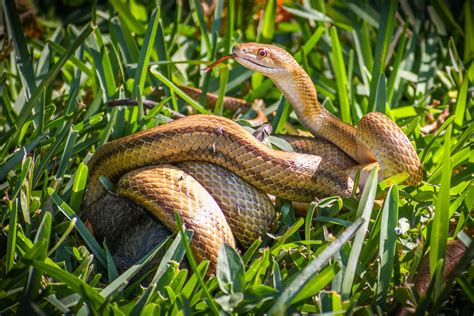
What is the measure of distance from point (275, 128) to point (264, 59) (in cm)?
44

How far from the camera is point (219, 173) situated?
3.14m

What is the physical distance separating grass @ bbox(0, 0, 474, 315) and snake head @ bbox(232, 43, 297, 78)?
35 centimetres

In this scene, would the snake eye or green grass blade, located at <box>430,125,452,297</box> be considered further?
the snake eye

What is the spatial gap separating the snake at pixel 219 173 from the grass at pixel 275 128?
0.10m

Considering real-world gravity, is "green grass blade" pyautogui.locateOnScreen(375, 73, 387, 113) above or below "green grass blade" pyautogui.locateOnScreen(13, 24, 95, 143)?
below

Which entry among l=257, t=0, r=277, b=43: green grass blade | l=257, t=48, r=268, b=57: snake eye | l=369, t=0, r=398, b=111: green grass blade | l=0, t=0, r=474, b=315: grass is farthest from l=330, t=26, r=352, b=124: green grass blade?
l=257, t=0, r=277, b=43: green grass blade

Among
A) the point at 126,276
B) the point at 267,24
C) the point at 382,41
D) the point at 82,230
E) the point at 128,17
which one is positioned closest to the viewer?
the point at 126,276

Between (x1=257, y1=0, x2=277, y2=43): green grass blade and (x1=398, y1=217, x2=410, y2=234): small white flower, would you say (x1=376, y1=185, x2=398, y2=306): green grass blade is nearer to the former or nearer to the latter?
(x1=398, y1=217, x2=410, y2=234): small white flower

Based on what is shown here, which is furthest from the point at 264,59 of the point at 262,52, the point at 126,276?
the point at 126,276

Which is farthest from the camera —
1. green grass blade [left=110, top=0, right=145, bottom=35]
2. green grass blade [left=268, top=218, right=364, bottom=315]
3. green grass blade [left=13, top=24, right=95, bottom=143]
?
green grass blade [left=110, top=0, right=145, bottom=35]

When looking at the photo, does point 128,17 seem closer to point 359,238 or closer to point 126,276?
point 126,276

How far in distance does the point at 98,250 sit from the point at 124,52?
74.7 inches

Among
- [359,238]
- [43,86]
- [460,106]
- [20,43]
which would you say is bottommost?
[359,238]

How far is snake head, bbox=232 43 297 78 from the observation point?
367 cm
